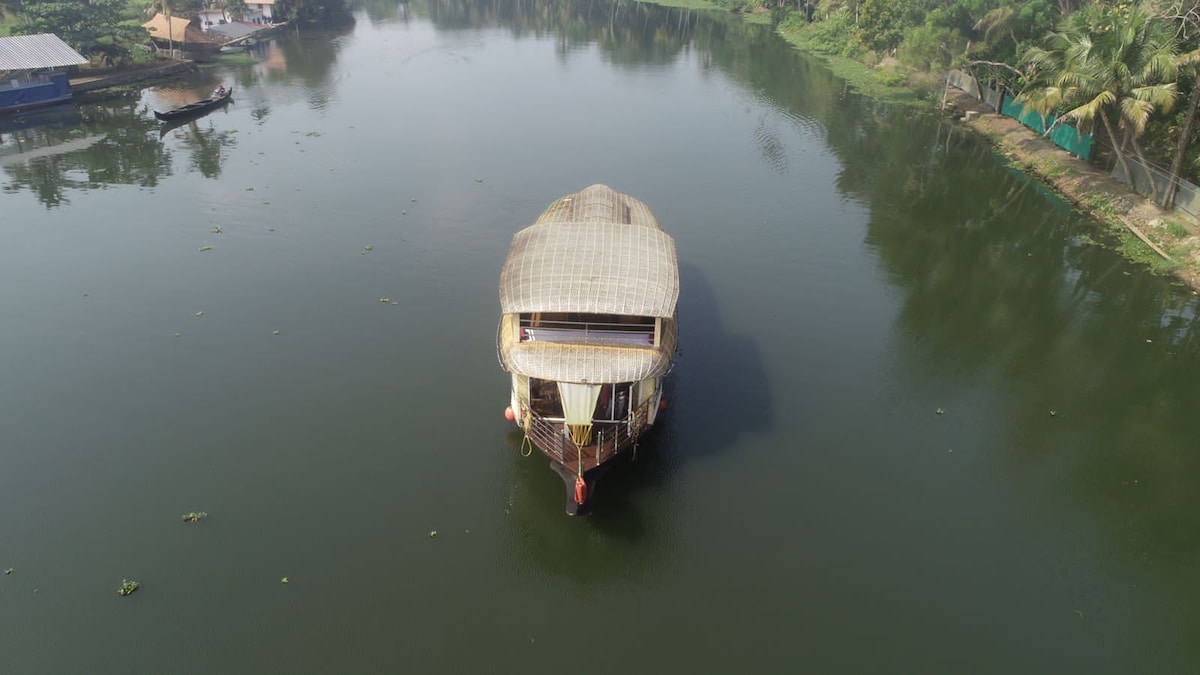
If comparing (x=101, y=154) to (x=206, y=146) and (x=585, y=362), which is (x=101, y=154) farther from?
(x=585, y=362)

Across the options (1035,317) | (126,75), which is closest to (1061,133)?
(1035,317)

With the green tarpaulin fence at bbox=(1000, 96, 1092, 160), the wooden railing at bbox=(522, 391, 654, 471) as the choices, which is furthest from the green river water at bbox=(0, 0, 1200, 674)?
the green tarpaulin fence at bbox=(1000, 96, 1092, 160)

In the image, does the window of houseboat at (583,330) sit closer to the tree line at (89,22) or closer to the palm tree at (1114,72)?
the palm tree at (1114,72)

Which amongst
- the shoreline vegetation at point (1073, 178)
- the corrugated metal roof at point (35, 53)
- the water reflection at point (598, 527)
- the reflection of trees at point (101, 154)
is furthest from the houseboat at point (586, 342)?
the corrugated metal roof at point (35, 53)

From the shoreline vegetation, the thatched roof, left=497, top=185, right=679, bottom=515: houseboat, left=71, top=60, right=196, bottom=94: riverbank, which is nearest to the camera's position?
left=497, top=185, right=679, bottom=515: houseboat

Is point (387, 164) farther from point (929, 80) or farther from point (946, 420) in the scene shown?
point (929, 80)

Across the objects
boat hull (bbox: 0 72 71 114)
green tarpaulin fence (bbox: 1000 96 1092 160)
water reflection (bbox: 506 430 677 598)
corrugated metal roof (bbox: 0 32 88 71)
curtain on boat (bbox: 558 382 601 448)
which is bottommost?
water reflection (bbox: 506 430 677 598)

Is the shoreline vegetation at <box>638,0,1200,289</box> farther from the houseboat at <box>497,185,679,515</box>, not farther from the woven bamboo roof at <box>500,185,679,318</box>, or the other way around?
the houseboat at <box>497,185,679,515</box>
